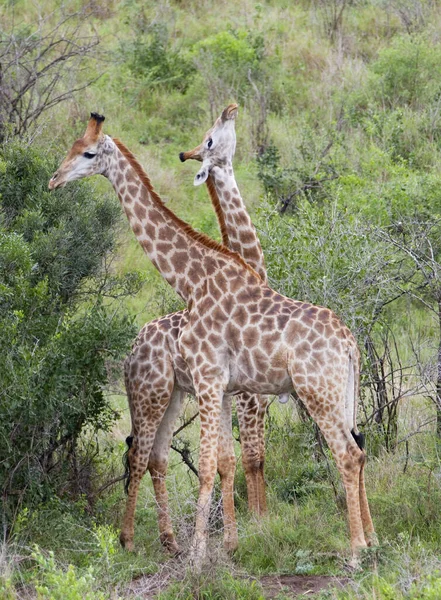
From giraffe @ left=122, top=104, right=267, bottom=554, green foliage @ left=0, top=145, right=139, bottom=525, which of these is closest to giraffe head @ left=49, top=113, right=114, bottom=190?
green foliage @ left=0, top=145, right=139, bottom=525

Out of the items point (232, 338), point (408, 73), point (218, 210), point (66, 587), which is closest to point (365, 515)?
point (232, 338)

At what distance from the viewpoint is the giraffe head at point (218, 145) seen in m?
7.70

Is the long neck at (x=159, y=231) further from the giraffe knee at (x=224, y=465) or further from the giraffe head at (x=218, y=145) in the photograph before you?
the giraffe knee at (x=224, y=465)

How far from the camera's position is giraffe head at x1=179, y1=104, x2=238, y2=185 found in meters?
7.70

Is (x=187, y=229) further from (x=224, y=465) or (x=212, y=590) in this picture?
(x=212, y=590)

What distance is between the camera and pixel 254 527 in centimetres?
735

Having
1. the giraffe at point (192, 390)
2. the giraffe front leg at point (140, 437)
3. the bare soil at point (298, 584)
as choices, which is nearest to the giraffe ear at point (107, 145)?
the giraffe at point (192, 390)

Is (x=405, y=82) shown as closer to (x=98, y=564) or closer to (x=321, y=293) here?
(x=321, y=293)

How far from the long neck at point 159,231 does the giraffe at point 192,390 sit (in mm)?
377

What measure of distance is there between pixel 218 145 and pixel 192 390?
71.9 inches

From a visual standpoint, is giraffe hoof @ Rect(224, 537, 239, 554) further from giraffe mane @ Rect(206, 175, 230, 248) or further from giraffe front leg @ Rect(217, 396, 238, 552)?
giraffe mane @ Rect(206, 175, 230, 248)

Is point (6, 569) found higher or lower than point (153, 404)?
lower

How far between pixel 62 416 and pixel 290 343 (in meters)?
1.67

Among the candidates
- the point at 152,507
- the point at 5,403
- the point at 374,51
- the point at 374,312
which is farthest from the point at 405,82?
the point at 5,403
